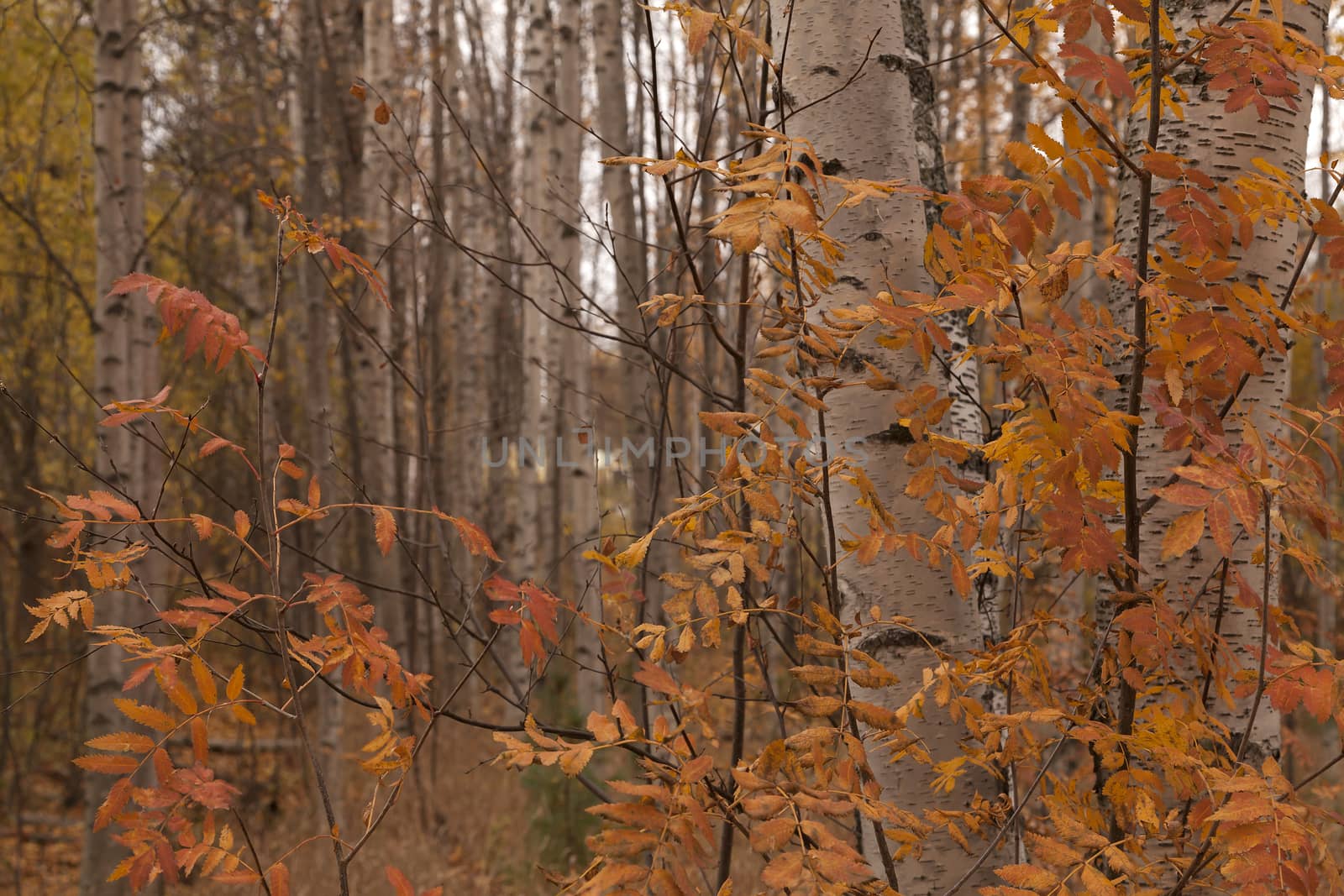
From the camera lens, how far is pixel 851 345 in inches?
66.4

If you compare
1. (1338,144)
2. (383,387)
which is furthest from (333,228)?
(1338,144)

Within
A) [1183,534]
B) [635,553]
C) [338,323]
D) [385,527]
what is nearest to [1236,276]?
[1183,534]

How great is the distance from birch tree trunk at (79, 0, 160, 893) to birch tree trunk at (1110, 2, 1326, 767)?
3064 mm

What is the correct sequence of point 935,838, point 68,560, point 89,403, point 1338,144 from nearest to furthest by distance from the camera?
point 68,560 < point 935,838 < point 89,403 < point 1338,144

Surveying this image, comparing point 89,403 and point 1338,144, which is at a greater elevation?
point 1338,144

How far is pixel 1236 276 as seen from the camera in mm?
1743

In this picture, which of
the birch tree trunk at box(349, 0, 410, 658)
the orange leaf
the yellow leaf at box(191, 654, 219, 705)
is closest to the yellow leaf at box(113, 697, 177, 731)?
the yellow leaf at box(191, 654, 219, 705)

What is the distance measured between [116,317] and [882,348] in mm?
2837

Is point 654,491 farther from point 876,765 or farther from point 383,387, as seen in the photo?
point 383,387

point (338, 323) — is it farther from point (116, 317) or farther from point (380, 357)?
point (116, 317)

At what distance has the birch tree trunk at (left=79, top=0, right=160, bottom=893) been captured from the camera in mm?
3242

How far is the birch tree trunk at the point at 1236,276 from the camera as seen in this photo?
175 centimetres

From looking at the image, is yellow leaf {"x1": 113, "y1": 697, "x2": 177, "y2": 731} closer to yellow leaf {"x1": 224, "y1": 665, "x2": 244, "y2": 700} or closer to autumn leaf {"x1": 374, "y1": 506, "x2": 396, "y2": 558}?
yellow leaf {"x1": 224, "y1": 665, "x2": 244, "y2": 700}

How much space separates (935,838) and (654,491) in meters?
0.80
